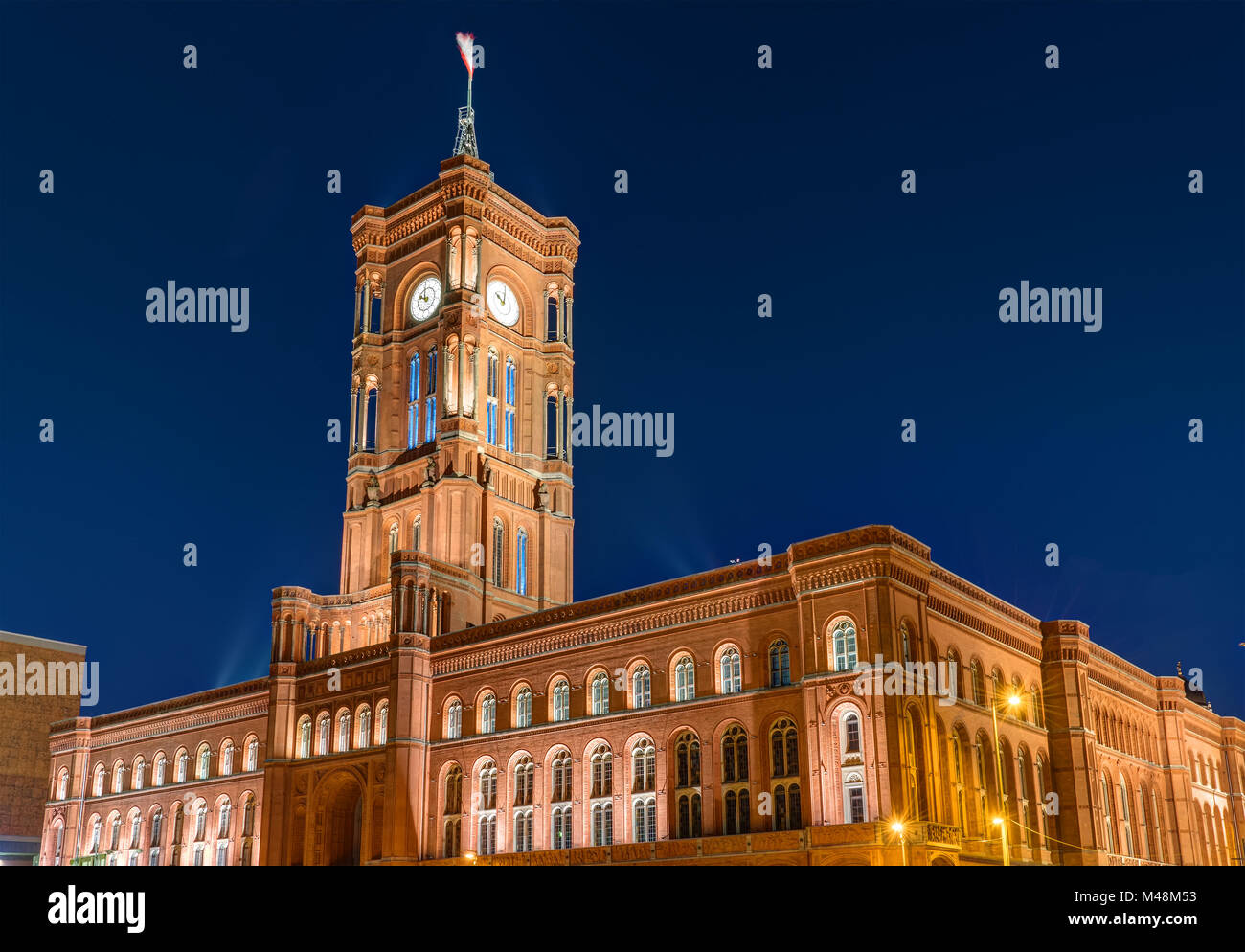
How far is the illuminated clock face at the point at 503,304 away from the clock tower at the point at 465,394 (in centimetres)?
14

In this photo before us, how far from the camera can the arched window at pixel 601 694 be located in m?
62.5

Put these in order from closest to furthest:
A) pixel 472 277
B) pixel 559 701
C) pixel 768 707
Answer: pixel 768 707
pixel 559 701
pixel 472 277

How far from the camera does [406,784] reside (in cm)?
6794

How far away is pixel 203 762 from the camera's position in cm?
8394

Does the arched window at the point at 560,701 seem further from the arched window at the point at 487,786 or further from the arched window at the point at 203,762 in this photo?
the arched window at the point at 203,762

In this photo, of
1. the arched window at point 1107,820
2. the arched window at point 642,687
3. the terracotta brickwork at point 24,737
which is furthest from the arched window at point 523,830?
the terracotta brickwork at point 24,737

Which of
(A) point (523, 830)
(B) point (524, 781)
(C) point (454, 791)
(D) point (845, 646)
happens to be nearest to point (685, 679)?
(D) point (845, 646)

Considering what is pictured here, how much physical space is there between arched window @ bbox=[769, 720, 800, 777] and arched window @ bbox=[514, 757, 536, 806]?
14.8 m

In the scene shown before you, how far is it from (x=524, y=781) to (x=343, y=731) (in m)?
15.5

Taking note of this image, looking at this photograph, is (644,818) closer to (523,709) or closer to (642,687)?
(642,687)

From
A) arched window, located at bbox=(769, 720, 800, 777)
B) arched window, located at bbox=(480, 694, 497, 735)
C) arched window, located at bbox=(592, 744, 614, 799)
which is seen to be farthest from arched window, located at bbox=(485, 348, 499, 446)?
arched window, located at bbox=(769, 720, 800, 777)
